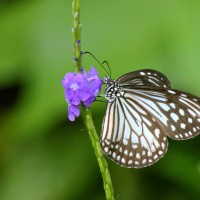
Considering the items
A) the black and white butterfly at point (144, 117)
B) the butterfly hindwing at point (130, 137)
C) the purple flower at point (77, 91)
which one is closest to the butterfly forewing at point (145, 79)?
the black and white butterfly at point (144, 117)

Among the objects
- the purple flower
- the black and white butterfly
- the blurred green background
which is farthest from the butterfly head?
the blurred green background

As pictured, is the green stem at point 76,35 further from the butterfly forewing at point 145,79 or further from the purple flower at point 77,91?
the butterfly forewing at point 145,79

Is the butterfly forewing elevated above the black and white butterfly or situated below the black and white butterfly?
above

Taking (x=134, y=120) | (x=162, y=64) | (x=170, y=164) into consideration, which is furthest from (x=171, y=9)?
(x=134, y=120)

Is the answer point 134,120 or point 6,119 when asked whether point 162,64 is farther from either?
point 6,119

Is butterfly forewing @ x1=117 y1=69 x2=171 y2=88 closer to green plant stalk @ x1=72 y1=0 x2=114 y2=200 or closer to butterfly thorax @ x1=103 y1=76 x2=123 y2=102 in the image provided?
butterfly thorax @ x1=103 y1=76 x2=123 y2=102

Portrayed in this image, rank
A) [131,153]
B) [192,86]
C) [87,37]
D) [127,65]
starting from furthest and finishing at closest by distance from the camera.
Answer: [87,37] < [127,65] < [192,86] < [131,153]

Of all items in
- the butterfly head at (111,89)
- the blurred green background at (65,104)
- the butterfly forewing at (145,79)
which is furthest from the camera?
the blurred green background at (65,104)

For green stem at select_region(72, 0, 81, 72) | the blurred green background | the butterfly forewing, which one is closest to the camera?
green stem at select_region(72, 0, 81, 72)
